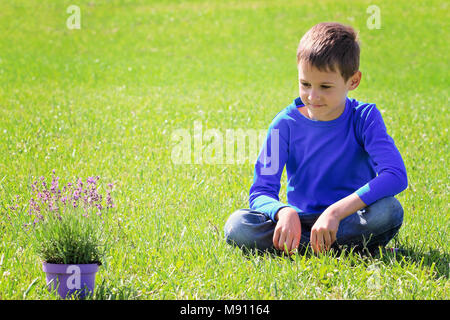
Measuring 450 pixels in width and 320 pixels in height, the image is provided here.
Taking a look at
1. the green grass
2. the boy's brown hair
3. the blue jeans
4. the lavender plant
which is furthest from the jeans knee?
the lavender plant

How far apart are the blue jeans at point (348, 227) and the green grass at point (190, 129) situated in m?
0.13

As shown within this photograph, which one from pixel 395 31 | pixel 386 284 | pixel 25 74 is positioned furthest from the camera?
pixel 395 31

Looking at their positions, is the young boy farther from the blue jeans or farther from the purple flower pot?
the purple flower pot

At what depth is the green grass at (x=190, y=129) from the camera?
11.4 feet

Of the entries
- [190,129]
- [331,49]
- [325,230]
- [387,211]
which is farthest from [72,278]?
[190,129]

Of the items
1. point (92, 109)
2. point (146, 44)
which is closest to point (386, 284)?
point (92, 109)

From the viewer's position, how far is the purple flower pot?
9.86ft

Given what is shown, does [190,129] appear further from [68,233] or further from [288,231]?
[68,233]

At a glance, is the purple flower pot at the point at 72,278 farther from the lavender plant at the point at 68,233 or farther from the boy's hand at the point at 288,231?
the boy's hand at the point at 288,231

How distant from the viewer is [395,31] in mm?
25719

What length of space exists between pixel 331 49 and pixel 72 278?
7.17 ft
